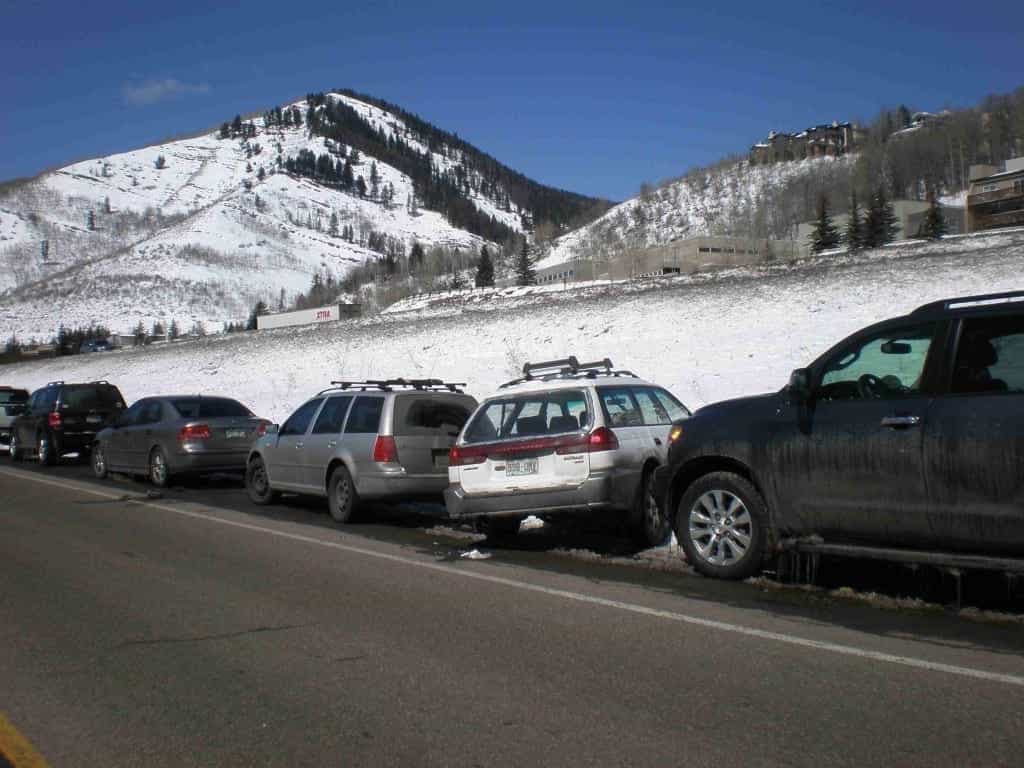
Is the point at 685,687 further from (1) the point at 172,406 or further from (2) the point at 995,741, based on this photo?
(1) the point at 172,406

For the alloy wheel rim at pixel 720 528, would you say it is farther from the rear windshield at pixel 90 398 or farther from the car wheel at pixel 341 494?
the rear windshield at pixel 90 398

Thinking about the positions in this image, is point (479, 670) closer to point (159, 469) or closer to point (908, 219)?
point (159, 469)

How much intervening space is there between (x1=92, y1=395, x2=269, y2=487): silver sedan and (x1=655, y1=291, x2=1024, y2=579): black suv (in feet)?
34.8

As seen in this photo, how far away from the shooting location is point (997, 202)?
90750 mm

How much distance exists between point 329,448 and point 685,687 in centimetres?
821

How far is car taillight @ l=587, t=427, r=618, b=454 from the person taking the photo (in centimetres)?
895

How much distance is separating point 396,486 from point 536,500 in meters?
2.91

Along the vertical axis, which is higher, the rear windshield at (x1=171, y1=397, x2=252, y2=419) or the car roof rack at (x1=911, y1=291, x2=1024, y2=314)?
the car roof rack at (x1=911, y1=291, x2=1024, y2=314)

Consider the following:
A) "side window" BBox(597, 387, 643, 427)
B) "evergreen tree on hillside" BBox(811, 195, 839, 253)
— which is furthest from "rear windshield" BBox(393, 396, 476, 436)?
"evergreen tree on hillside" BBox(811, 195, 839, 253)

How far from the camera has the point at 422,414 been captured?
12008mm

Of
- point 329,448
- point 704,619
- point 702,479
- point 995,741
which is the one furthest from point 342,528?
point 995,741

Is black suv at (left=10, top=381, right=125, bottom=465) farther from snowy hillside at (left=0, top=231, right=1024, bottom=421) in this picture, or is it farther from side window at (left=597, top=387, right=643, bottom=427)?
side window at (left=597, top=387, right=643, bottom=427)

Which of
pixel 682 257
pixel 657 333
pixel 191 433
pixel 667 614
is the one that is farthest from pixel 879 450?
pixel 682 257

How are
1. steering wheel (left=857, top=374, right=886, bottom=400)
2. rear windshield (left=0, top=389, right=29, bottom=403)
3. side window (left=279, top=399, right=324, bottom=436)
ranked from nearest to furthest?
steering wheel (left=857, top=374, right=886, bottom=400) < side window (left=279, top=399, right=324, bottom=436) < rear windshield (left=0, top=389, right=29, bottom=403)
